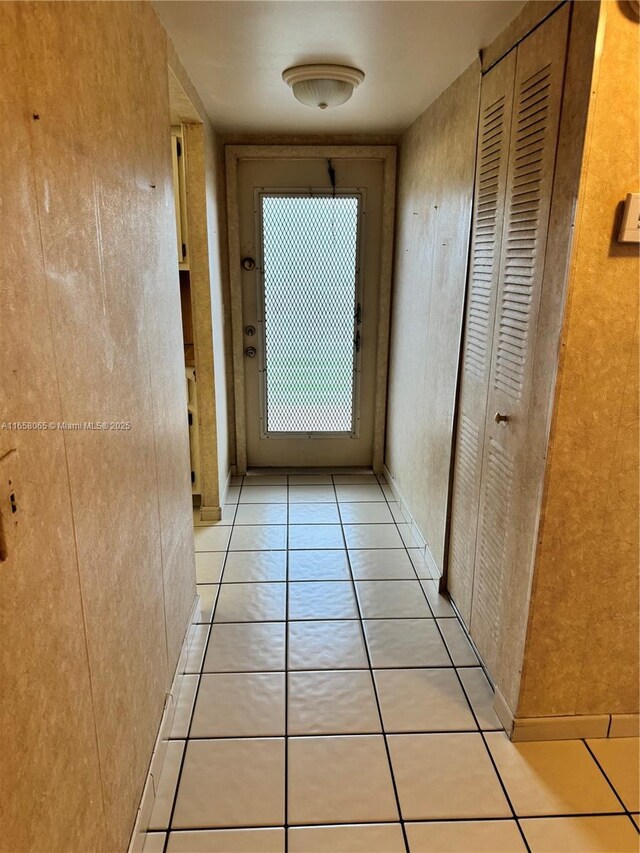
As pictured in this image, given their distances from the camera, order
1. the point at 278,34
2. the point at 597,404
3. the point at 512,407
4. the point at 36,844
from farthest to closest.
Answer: the point at 278,34, the point at 512,407, the point at 597,404, the point at 36,844

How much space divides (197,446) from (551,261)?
2188mm

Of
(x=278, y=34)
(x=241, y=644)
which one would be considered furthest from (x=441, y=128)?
(x=241, y=644)

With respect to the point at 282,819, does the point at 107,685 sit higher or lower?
higher

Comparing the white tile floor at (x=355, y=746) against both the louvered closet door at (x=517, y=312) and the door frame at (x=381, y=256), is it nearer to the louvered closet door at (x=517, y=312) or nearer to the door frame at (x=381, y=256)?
the louvered closet door at (x=517, y=312)

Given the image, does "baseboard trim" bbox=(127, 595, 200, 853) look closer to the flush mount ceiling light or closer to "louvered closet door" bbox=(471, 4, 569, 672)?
"louvered closet door" bbox=(471, 4, 569, 672)

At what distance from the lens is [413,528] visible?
9.93ft

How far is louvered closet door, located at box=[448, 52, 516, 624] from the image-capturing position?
72.2 inches

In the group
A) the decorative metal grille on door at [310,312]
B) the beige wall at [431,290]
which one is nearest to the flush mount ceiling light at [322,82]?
the beige wall at [431,290]

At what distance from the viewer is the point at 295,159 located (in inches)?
133

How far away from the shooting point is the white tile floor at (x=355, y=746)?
1.46 metres

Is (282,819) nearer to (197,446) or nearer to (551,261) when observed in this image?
(551,261)

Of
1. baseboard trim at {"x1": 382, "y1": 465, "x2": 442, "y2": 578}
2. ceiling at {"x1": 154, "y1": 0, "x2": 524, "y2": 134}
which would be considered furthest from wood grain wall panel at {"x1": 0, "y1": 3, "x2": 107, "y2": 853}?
baseboard trim at {"x1": 382, "y1": 465, "x2": 442, "y2": 578}

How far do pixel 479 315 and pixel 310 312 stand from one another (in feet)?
5.80

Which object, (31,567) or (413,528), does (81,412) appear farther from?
(413,528)
